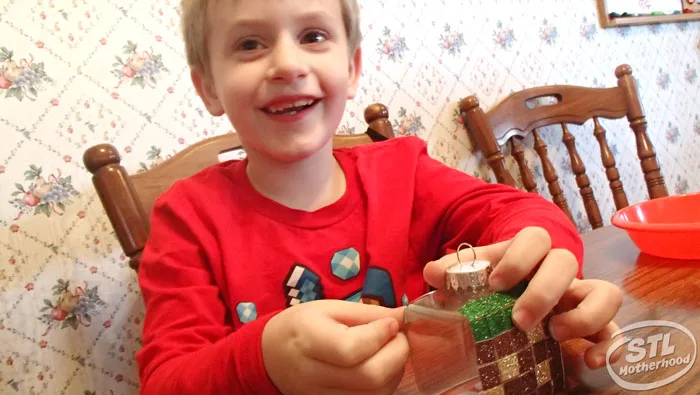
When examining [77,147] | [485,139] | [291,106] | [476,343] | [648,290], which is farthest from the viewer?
[485,139]

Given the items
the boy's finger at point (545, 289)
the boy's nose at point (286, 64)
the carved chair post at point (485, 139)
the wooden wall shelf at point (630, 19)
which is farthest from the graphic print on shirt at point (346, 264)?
the wooden wall shelf at point (630, 19)

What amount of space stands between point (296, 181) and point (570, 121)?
0.93 metres

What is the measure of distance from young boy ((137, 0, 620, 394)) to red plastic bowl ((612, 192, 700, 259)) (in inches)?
4.7

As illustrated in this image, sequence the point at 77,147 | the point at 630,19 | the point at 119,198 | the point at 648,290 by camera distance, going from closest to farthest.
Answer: the point at 648,290 < the point at 119,198 < the point at 77,147 < the point at 630,19

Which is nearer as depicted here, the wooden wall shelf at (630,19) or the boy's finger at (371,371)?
the boy's finger at (371,371)

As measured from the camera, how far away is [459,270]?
33 cm

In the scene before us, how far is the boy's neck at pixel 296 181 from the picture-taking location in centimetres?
72

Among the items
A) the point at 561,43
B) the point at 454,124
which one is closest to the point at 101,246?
the point at 454,124

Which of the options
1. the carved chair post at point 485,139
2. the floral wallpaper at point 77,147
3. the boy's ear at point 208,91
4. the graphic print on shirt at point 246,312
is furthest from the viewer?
the carved chair post at point 485,139

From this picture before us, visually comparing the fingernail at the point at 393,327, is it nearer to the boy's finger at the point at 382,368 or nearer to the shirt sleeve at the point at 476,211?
the boy's finger at the point at 382,368

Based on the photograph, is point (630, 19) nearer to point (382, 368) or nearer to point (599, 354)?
point (599, 354)

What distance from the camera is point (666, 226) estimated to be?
0.60 m

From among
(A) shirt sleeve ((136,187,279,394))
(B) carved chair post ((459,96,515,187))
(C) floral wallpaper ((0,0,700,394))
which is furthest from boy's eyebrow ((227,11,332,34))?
(B) carved chair post ((459,96,515,187))

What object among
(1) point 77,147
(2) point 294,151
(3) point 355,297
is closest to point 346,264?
(3) point 355,297
